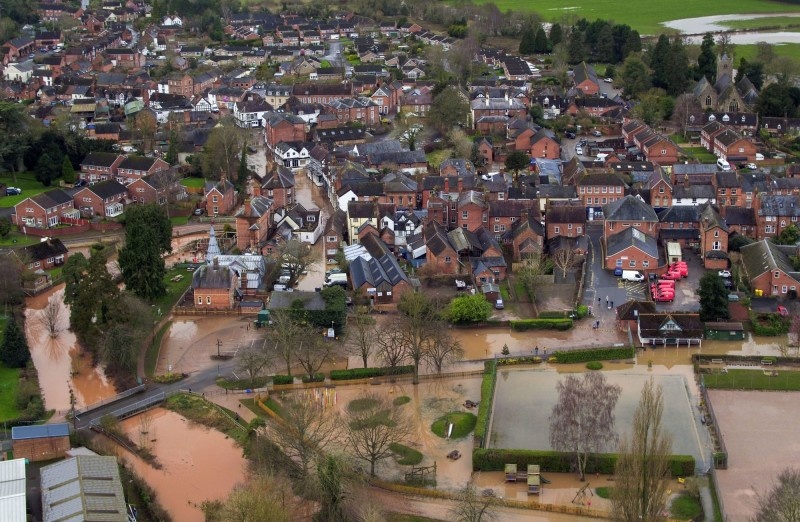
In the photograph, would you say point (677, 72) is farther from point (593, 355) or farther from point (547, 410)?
point (547, 410)

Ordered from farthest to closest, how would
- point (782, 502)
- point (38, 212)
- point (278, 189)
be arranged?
point (278, 189) < point (38, 212) < point (782, 502)

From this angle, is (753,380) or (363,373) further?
(363,373)

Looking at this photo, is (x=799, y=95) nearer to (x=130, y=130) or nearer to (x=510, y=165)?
(x=510, y=165)

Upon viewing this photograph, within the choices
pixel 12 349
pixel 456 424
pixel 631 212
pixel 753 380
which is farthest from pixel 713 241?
pixel 12 349

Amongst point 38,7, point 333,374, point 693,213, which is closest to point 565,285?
point 693,213

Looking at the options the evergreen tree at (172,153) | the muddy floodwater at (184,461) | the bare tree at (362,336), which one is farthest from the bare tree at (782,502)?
the evergreen tree at (172,153)

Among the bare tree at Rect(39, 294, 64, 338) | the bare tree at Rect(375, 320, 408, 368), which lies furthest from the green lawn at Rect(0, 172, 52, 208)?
the bare tree at Rect(375, 320, 408, 368)

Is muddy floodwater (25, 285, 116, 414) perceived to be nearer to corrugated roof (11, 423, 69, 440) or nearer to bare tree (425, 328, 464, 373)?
corrugated roof (11, 423, 69, 440)
